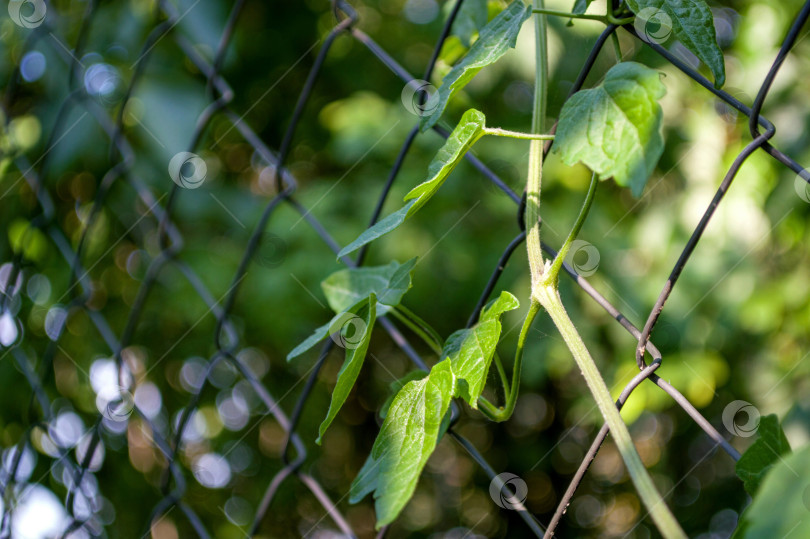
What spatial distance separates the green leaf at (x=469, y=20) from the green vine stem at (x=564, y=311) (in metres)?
0.10

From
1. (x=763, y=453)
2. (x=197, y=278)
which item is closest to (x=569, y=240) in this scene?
(x=763, y=453)

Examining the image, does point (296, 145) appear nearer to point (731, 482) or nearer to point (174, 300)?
point (174, 300)

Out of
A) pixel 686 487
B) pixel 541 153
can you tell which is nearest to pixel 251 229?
pixel 541 153

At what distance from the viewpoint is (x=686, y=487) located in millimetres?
1732

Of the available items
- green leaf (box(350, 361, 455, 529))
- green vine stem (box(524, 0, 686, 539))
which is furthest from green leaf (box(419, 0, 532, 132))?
green leaf (box(350, 361, 455, 529))

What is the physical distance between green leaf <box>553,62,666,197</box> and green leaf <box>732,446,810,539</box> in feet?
0.38

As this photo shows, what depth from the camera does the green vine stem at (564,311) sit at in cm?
27

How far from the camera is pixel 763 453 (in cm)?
33

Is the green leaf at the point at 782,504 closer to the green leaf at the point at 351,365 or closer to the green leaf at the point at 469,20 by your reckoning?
the green leaf at the point at 351,365

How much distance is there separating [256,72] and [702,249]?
92 cm

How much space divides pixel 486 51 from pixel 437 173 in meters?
0.07

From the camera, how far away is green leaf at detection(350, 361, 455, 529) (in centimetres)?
31

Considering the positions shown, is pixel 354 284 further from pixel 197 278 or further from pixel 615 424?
pixel 197 278

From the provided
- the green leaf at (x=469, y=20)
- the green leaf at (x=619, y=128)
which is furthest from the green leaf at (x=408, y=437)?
the green leaf at (x=469, y=20)
